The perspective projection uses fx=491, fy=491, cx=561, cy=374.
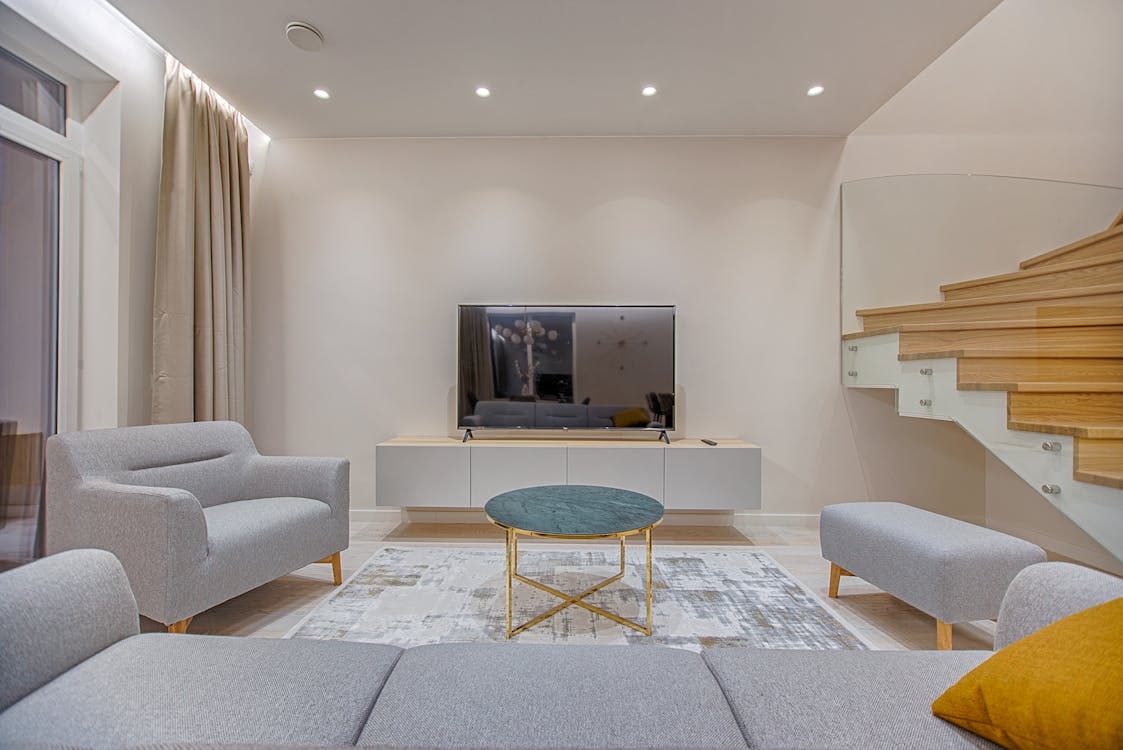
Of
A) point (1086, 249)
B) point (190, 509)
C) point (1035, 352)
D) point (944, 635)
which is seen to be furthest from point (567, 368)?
point (1086, 249)

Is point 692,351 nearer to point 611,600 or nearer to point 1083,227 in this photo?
point 611,600

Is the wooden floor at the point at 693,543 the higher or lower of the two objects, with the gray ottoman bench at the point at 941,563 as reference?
lower

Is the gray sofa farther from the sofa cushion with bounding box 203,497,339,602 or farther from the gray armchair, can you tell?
the sofa cushion with bounding box 203,497,339,602

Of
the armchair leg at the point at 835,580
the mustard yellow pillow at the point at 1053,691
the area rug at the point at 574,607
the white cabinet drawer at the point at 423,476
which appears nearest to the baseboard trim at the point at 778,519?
the area rug at the point at 574,607

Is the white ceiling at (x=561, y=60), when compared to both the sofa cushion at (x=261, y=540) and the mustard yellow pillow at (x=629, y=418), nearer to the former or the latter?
the mustard yellow pillow at (x=629, y=418)

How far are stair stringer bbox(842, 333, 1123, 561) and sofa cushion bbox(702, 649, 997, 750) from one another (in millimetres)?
1254

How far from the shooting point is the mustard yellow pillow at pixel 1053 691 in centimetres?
69

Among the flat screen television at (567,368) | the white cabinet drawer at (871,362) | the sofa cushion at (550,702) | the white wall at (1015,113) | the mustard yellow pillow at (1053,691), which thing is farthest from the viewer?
the flat screen television at (567,368)

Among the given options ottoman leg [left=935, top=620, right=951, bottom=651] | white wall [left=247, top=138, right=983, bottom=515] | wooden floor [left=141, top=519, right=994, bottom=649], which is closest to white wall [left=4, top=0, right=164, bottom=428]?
white wall [left=247, top=138, right=983, bottom=515]

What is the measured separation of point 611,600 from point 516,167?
2773mm

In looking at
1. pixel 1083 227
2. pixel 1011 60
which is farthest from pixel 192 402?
pixel 1011 60

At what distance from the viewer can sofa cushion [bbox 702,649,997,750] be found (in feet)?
2.65

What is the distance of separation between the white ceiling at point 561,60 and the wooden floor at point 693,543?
103 inches

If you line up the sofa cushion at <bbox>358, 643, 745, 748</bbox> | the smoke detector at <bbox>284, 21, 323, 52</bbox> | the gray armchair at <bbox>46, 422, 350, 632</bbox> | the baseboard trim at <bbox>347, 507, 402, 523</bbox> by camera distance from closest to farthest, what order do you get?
the sofa cushion at <bbox>358, 643, 745, 748</bbox>, the gray armchair at <bbox>46, 422, 350, 632</bbox>, the smoke detector at <bbox>284, 21, 323, 52</bbox>, the baseboard trim at <bbox>347, 507, 402, 523</bbox>
